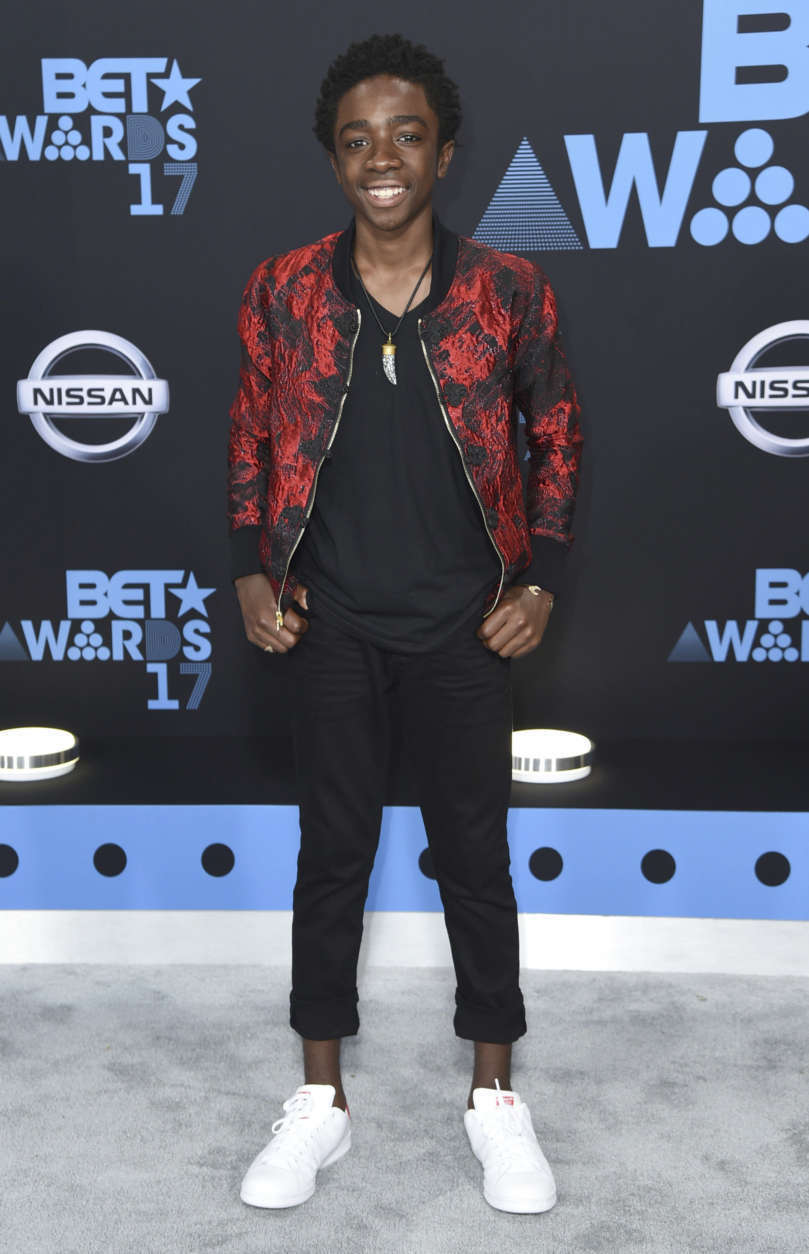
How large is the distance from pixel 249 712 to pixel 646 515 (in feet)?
3.53

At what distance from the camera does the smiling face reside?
A: 1695mm

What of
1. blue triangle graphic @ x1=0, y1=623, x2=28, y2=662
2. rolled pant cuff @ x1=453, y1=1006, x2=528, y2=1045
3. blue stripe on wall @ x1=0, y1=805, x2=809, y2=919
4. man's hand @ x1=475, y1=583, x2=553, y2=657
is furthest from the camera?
blue triangle graphic @ x1=0, y1=623, x2=28, y2=662

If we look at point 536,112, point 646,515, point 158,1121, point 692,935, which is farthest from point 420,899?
point 536,112

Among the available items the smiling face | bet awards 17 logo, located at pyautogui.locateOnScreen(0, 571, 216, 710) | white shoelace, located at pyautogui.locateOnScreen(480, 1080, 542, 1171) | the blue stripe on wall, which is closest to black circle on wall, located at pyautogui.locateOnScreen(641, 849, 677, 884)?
the blue stripe on wall

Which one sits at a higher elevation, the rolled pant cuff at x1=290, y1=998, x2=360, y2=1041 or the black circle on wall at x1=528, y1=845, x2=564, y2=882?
the black circle on wall at x1=528, y1=845, x2=564, y2=882

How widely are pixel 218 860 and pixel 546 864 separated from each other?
65cm

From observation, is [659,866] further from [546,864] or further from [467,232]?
[467,232]

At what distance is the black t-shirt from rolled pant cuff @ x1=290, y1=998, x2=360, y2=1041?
0.56m

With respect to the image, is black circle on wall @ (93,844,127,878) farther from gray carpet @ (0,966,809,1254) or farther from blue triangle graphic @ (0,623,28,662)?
blue triangle graphic @ (0,623,28,662)

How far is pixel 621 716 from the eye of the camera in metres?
3.12

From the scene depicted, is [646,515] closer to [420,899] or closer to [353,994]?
[420,899]

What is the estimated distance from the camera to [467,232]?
2.91 meters

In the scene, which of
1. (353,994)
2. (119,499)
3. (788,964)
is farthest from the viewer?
(119,499)

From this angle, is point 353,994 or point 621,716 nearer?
point 353,994
